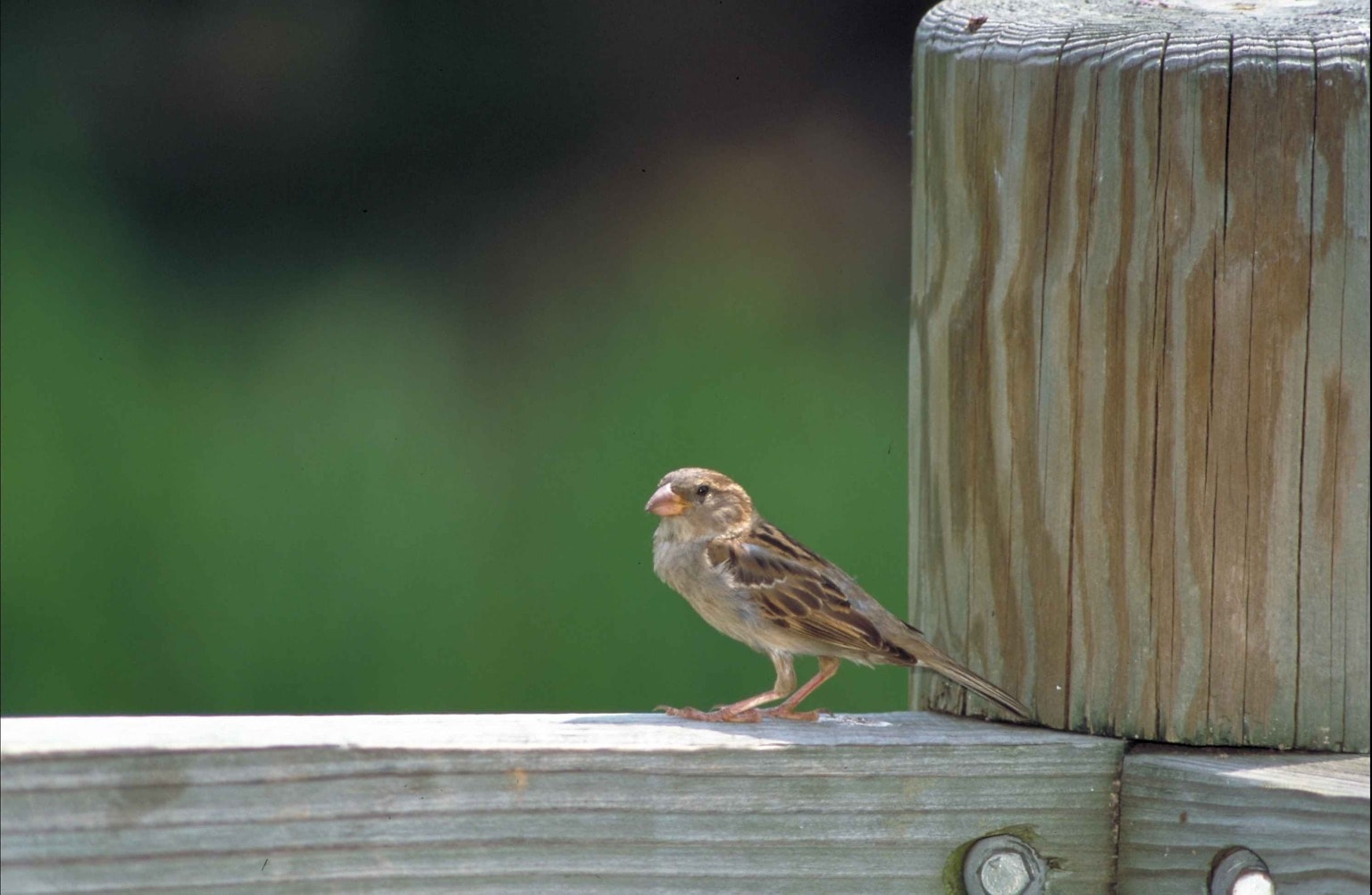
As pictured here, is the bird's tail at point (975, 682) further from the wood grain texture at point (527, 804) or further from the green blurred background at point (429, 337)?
the green blurred background at point (429, 337)

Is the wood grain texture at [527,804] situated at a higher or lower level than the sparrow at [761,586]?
higher

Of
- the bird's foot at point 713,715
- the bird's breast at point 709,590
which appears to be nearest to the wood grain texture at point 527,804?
the bird's foot at point 713,715

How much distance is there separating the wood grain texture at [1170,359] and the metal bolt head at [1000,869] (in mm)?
176

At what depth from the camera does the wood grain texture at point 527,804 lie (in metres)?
1.62

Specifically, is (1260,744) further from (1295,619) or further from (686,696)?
(686,696)

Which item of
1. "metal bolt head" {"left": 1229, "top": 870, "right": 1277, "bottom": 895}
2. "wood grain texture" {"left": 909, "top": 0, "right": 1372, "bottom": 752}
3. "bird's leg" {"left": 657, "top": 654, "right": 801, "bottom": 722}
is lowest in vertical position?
"bird's leg" {"left": 657, "top": 654, "right": 801, "bottom": 722}

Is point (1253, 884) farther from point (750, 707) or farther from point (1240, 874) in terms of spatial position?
point (750, 707)

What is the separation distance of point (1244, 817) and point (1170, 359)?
0.46 metres

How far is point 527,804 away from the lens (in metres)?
1.72

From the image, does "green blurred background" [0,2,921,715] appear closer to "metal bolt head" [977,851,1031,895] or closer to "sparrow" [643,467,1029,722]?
"sparrow" [643,467,1029,722]

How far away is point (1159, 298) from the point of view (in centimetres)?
183

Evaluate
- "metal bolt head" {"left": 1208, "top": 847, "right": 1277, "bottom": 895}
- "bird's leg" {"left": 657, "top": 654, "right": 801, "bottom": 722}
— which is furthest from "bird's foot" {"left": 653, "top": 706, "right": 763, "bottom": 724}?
"metal bolt head" {"left": 1208, "top": 847, "right": 1277, "bottom": 895}

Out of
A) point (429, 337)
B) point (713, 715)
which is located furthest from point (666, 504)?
point (429, 337)

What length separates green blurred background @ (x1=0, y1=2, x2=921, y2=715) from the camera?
3.88 m
